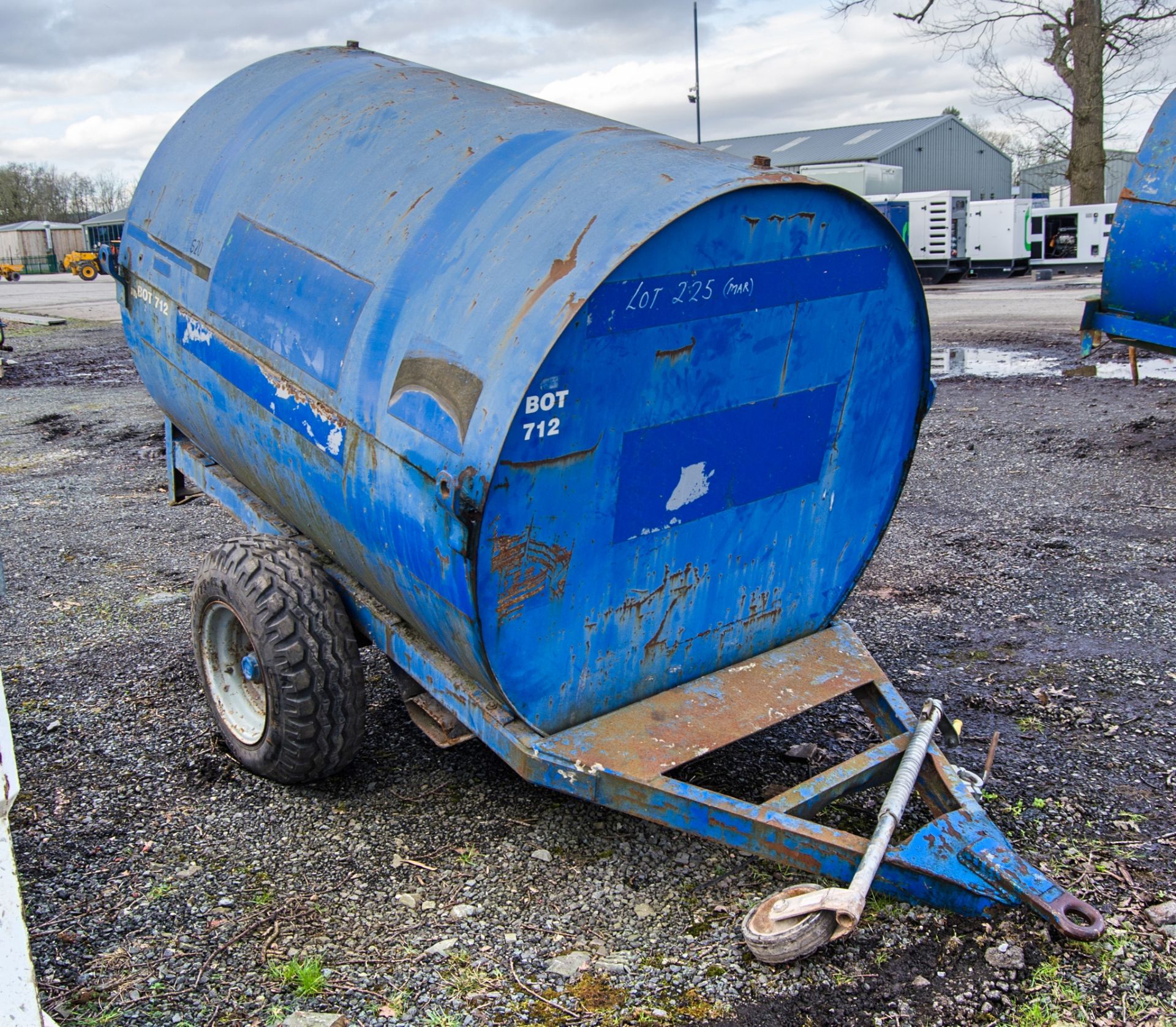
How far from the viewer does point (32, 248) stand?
2172 inches

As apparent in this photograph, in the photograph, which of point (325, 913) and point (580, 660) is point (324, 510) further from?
point (325, 913)

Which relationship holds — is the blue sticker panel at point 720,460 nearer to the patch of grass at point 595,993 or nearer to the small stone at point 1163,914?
the patch of grass at point 595,993

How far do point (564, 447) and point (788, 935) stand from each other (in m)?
1.35

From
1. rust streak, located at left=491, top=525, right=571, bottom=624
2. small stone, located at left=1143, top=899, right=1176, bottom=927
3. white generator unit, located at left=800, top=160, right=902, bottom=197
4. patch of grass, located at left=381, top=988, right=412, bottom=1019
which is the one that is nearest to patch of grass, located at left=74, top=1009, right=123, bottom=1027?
patch of grass, located at left=381, top=988, right=412, bottom=1019

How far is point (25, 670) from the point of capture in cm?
481

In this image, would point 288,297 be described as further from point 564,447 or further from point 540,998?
point 540,998

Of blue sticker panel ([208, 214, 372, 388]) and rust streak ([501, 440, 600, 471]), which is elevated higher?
blue sticker panel ([208, 214, 372, 388])

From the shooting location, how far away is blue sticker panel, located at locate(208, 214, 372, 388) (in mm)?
3297

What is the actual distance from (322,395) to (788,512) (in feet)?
5.07

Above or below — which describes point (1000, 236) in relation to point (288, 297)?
above

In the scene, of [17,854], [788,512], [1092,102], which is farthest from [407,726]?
[1092,102]

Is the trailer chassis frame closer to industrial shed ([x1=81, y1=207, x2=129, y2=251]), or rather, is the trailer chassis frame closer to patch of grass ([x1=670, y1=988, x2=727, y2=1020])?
patch of grass ([x1=670, y1=988, x2=727, y2=1020])

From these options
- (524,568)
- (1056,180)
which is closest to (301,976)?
(524,568)

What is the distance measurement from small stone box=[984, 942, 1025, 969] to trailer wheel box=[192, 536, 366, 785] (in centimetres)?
200
